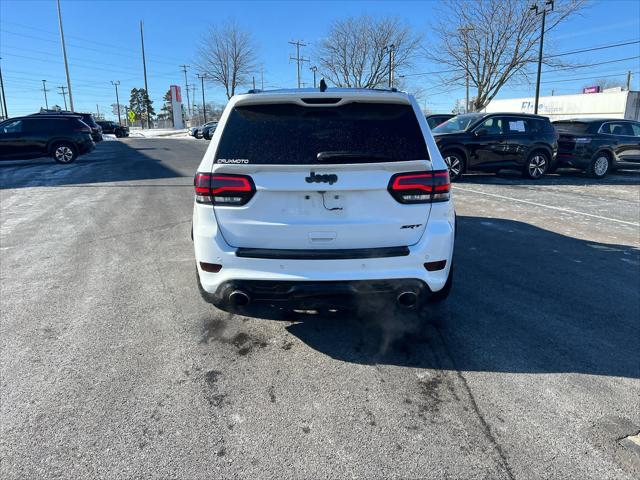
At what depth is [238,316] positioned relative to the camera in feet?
12.5

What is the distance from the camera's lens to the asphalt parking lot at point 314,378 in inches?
87.3

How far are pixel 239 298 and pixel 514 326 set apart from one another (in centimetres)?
230

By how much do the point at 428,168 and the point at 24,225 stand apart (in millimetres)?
6902

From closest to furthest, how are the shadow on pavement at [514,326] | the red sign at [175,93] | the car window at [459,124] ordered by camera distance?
the shadow on pavement at [514,326] < the car window at [459,124] < the red sign at [175,93]

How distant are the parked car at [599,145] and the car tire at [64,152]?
1723cm

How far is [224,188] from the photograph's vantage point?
284 cm

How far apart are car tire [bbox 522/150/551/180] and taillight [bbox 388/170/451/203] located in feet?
35.7

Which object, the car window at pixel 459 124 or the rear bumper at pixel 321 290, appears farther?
the car window at pixel 459 124

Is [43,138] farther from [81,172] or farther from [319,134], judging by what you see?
[319,134]

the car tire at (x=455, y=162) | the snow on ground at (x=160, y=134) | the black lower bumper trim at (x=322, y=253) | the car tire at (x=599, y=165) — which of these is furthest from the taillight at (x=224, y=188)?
the snow on ground at (x=160, y=134)

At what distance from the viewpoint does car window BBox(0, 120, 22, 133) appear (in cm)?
1559

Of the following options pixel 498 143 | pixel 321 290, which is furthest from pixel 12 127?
pixel 321 290

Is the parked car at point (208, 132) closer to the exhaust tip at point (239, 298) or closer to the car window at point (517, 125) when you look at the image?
the car window at point (517, 125)

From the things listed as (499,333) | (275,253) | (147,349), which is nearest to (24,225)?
(147,349)
